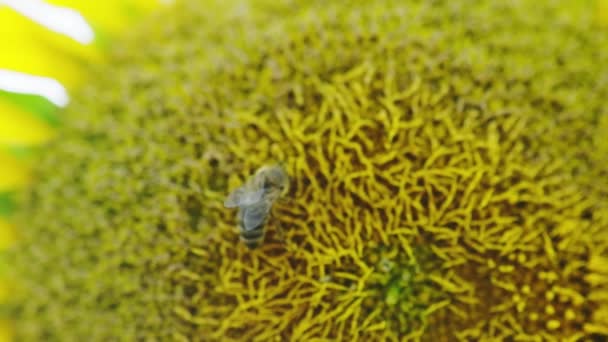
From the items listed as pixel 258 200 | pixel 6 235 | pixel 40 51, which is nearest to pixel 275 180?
pixel 258 200

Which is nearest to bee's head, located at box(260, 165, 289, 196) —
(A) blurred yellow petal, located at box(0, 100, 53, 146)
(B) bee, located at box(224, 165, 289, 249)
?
(B) bee, located at box(224, 165, 289, 249)

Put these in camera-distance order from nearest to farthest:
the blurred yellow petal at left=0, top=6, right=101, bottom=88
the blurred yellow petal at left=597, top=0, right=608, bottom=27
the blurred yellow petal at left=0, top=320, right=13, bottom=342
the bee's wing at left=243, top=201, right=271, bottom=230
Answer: the bee's wing at left=243, top=201, right=271, bottom=230
the blurred yellow petal at left=597, top=0, right=608, bottom=27
the blurred yellow petal at left=0, top=320, right=13, bottom=342
the blurred yellow petal at left=0, top=6, right=101, bottom=88

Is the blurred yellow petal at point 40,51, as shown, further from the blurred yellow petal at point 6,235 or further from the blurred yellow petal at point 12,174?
the blurred yellow petal at point 6,235

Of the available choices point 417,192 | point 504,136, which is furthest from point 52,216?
point 504,136

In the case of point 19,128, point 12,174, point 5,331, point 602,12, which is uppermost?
point 602,12

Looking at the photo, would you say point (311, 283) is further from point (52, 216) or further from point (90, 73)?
point (90, 73)

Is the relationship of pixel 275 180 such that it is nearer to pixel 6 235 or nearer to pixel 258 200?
pixel 258 200

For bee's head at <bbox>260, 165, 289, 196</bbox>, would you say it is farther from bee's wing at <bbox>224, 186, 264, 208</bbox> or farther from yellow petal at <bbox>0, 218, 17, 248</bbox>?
yellow petal at <bbox>0, 218, 17, 248</bbox>
